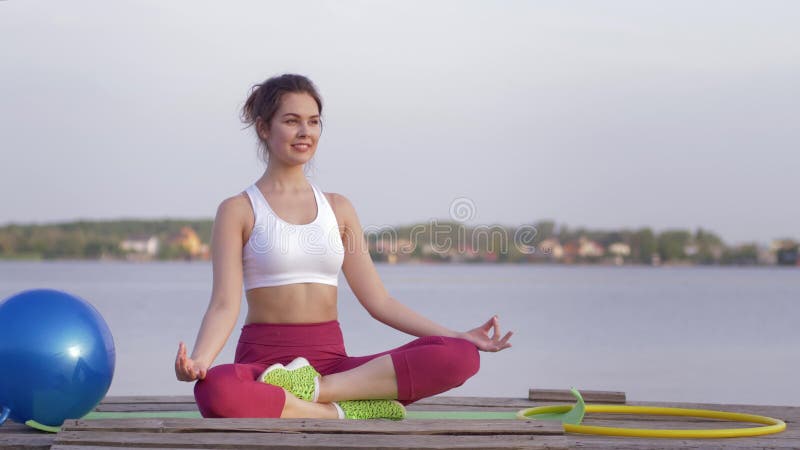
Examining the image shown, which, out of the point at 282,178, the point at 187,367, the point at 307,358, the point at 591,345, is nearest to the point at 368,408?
the point at 307,358

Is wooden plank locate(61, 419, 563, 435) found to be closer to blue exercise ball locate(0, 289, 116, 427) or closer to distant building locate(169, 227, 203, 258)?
blue exercise ball locate(0, 289, 116, 427)

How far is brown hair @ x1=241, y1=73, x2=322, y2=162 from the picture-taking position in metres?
5.31

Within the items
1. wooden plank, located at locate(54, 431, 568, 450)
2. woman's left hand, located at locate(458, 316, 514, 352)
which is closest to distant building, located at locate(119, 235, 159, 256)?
woman's left hand, located at locate(458, 316, 514, 352)

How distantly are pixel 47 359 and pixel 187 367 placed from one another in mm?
909

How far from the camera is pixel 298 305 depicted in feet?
17.1

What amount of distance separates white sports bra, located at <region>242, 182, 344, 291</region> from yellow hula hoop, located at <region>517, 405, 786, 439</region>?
118 cm

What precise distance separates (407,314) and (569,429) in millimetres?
1011

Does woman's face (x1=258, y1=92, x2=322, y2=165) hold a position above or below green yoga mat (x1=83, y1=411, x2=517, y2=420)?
above

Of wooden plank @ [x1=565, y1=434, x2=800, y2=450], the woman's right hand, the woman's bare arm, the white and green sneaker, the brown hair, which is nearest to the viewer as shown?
the woman's right hand

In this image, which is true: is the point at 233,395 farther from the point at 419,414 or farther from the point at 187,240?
the point at 187,240

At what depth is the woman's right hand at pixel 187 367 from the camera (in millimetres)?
4473

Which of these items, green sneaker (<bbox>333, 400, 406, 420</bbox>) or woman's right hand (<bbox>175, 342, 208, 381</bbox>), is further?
green sneaker (<bbox>333, 400, 406, 420</bbox>)

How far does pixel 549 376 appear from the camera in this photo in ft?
44.0

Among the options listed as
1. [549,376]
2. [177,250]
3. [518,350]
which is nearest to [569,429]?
[549,376]
